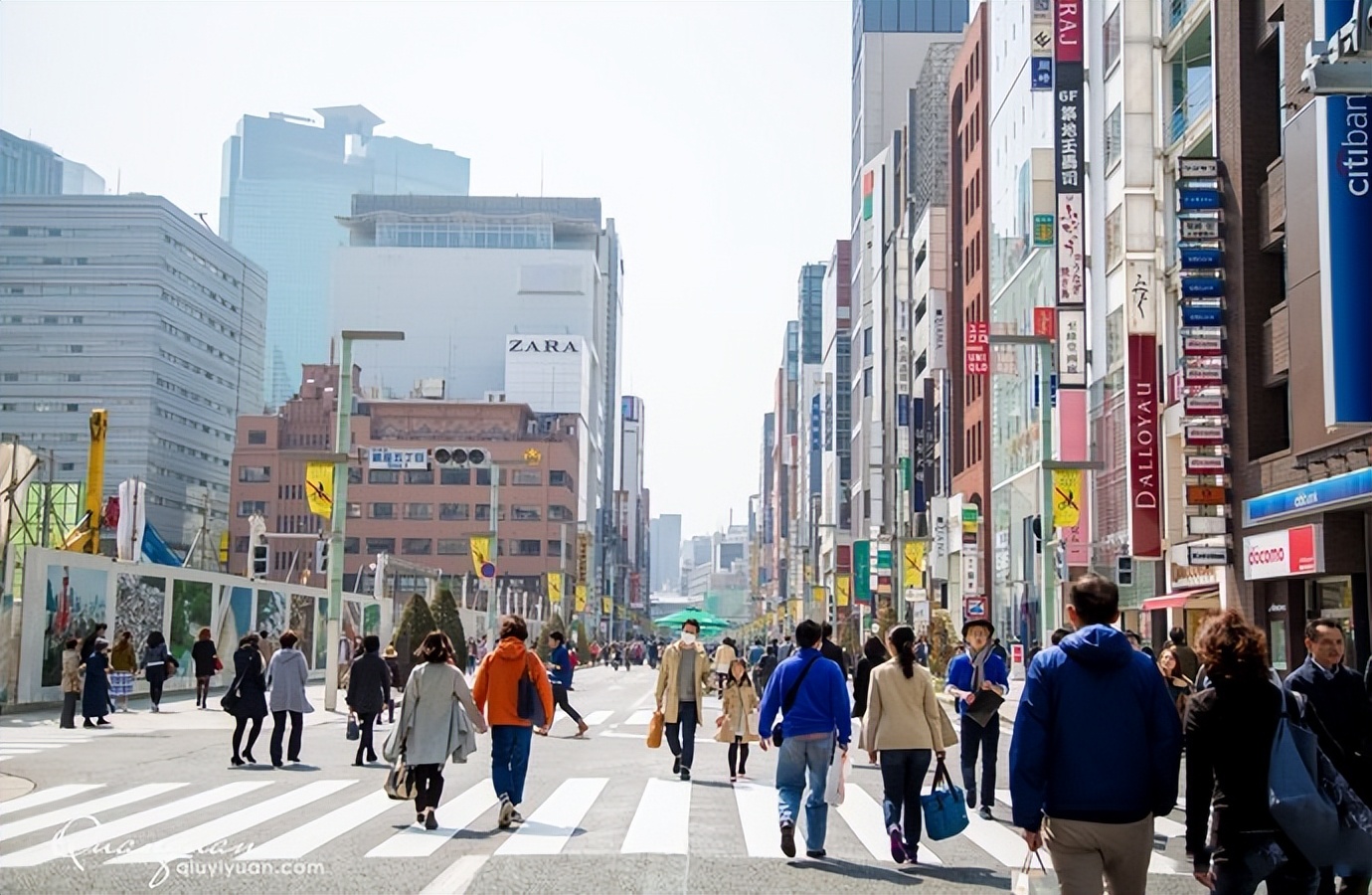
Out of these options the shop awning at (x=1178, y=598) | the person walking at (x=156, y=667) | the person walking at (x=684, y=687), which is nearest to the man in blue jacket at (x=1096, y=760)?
the person walking at (x=684, y=687)

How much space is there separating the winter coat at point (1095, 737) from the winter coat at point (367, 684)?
12.2m

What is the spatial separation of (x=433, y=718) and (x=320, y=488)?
21501mm

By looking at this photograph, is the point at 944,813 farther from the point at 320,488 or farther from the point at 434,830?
the point at 320,488

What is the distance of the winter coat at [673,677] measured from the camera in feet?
53.4

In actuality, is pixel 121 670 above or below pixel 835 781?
below

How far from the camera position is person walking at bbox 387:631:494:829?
12.1m

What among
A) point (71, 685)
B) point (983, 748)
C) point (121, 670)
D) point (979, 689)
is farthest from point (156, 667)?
point (979, 689)

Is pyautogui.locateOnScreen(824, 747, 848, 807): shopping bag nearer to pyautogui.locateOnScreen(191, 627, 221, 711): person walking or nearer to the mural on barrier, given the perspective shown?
the mural on barrier

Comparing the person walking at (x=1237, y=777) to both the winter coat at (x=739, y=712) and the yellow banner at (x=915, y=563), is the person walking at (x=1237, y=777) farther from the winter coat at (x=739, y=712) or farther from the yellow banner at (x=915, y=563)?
the yellow banner at (x=915, y=563)

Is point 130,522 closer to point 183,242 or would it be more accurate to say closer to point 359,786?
point 359,786

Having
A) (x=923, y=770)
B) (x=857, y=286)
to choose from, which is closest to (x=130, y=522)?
(x=923, y=770)

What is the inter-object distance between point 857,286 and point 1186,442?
266ft

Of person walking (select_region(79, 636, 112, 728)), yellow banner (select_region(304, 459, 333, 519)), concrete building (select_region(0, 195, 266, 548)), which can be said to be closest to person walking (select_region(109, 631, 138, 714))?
person walking (select_region(79, 636, 112, 728))

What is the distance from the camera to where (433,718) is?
12141 millimetres
